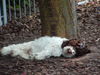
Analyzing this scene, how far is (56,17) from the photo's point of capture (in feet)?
21.7

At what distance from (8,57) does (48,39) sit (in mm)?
816

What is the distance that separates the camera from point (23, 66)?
5758mm

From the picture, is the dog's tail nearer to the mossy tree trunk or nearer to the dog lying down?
the dog lying down

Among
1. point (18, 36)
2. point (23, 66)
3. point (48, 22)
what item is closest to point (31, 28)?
point (18, 36)

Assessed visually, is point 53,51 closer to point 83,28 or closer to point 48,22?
point 48,22

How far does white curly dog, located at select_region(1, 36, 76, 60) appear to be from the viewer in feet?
20.1

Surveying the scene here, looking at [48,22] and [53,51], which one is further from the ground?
[48,22]

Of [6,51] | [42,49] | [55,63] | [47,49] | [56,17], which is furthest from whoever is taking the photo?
[56,17]

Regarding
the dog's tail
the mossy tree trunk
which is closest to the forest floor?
the dog's tail

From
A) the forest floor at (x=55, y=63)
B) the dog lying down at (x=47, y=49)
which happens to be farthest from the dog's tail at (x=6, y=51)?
the forest floor at (x=55, y=63)

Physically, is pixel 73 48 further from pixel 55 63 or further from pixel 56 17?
pixel 56 17

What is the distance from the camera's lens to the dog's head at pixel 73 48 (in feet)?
20.0

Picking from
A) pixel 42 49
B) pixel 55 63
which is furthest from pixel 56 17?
pixel 55 63

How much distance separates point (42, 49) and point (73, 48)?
58cm
